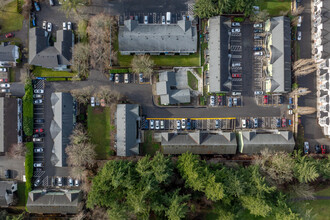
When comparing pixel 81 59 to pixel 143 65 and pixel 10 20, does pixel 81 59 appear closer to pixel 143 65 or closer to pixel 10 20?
pixel 143 65

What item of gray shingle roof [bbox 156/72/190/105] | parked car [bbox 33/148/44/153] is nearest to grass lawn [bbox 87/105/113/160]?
parked car [bbox 33/148/44/153]

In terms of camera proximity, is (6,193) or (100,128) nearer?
(6,193)

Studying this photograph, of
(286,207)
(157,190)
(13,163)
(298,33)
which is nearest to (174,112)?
(157,190)

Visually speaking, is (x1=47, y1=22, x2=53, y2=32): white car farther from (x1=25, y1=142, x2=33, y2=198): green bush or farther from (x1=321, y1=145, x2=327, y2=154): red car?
(x1=321, y1=145, x2=327, y2=154): red car

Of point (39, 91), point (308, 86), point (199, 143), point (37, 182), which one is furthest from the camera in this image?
point (308, 86)

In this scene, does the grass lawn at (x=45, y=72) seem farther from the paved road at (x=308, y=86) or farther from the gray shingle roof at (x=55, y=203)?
the paved road at (x=308, y=86)

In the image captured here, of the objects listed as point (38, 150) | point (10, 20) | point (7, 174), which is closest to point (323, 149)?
point (38, 150)

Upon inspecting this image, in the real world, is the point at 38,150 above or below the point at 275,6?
below

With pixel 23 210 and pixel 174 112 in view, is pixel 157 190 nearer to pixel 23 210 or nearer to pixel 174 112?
pixel 174 112
